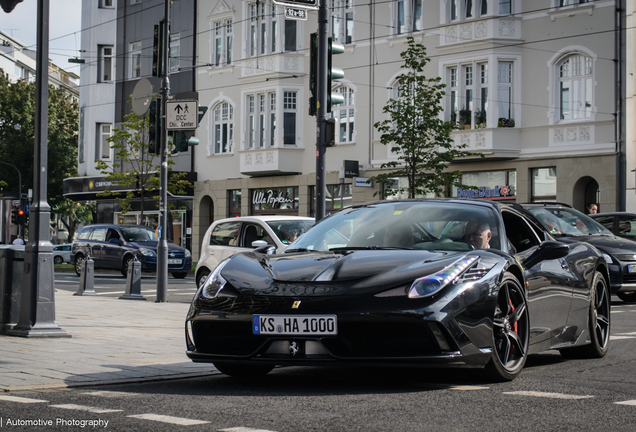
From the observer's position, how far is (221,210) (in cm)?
4169

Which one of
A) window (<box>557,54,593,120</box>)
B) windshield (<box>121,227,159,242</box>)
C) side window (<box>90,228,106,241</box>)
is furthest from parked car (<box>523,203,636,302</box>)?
side window (<box>90,228,106,241</box>)

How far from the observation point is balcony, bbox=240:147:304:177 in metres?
Answer: 37.9

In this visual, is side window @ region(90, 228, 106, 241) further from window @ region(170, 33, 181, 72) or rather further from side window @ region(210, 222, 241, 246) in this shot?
window @ region(170, 33, 181, 72)

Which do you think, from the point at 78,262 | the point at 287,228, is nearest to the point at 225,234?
the point at 287,228

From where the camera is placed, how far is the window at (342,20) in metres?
36.3

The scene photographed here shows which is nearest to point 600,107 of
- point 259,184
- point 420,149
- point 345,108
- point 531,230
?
point 420,149

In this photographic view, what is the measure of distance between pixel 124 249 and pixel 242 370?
23225 mm

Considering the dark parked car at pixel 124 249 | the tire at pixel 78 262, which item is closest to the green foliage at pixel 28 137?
the tire at pixel 78 262

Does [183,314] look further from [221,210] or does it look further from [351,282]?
[221,210]

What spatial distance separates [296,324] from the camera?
5613 millimetres

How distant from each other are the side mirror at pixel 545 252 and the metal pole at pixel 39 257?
532 centimetres

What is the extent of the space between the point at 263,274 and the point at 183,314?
28.9 ft

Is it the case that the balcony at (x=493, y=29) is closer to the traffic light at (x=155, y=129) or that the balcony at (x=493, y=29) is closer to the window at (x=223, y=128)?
the window at (x=223, y=128)

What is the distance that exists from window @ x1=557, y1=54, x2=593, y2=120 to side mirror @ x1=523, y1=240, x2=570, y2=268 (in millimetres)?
23962
